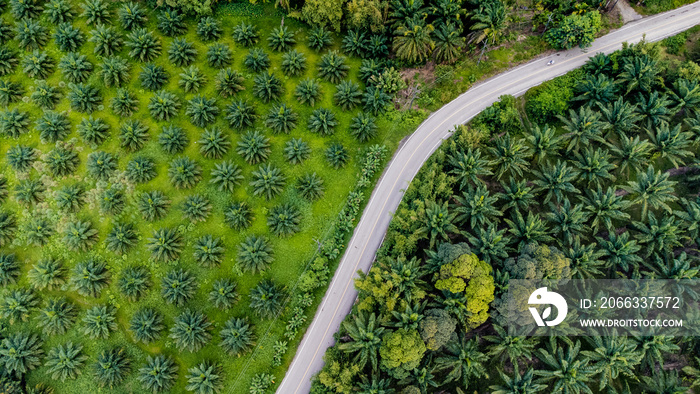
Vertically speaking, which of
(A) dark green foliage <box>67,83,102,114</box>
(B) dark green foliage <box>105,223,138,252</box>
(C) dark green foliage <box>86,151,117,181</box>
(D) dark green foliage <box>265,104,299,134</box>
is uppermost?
(D) dark green foliage <box>265,104,299,134</box>

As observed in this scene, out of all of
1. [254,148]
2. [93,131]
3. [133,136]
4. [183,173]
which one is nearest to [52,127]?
[93,131]

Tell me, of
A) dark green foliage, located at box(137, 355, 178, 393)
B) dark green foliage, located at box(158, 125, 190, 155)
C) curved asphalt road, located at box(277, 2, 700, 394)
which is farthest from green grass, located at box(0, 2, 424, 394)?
curved asphalt road, located at box(277, 2, 700, 394)

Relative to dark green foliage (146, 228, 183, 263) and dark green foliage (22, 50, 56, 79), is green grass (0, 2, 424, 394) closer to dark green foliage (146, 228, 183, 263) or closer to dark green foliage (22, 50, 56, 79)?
dark green foliage (146, 228, 183, 263)

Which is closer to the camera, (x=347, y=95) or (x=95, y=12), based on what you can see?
(x=347, y=95)

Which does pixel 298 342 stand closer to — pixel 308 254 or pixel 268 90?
pixel 308 254

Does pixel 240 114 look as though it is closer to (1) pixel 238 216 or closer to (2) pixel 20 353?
(1) pixel 238 216

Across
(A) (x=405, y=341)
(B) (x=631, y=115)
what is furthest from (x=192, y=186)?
(B) (x=631, y=115)
